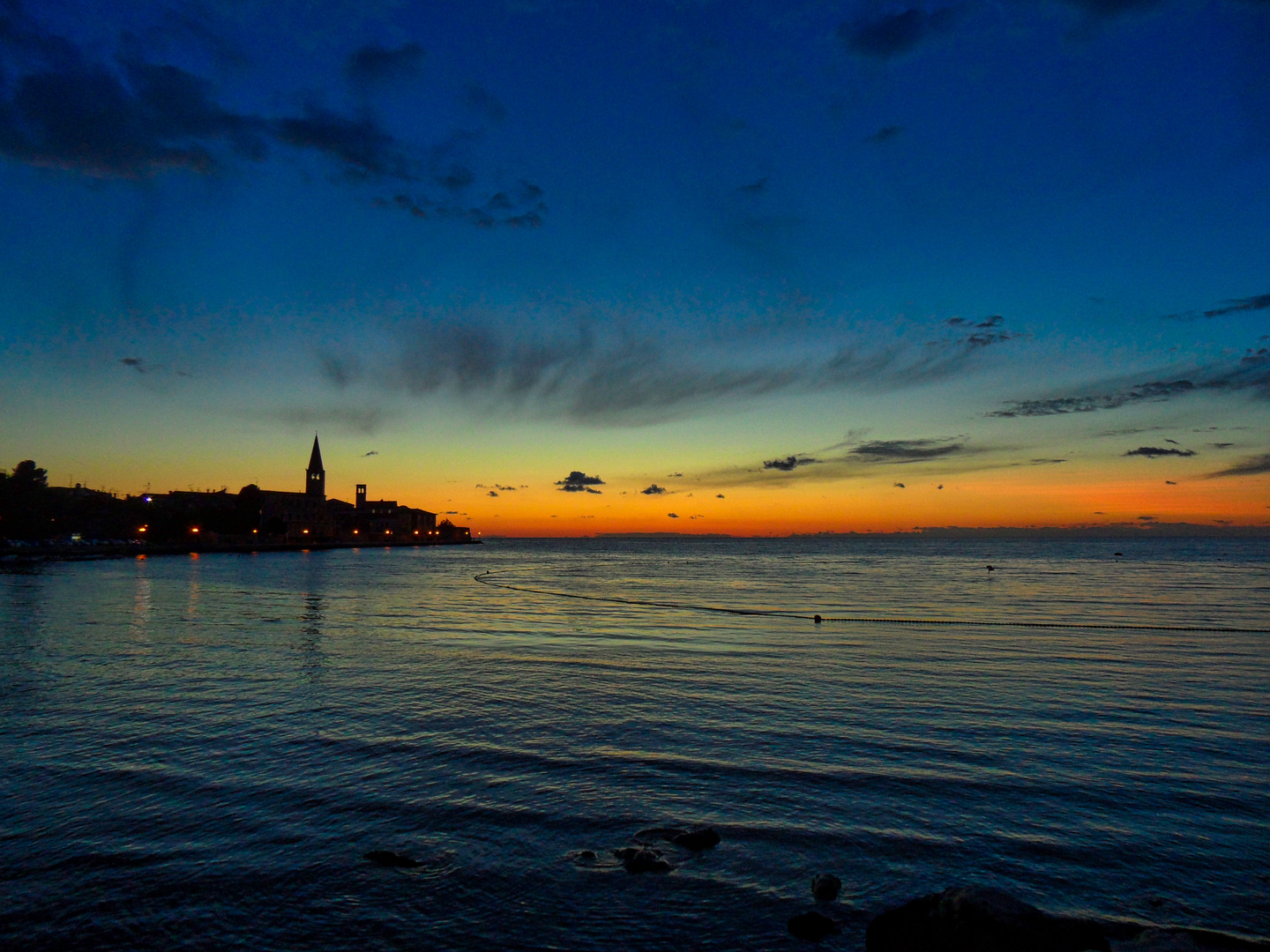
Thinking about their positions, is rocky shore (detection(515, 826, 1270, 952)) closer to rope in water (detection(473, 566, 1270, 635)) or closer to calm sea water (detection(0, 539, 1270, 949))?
calm sea water (detection(0, 539, 1270, 949))

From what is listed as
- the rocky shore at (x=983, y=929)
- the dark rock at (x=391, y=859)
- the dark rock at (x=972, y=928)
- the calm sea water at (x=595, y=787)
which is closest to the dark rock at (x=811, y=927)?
the rocky shore at (x=983, y=929)

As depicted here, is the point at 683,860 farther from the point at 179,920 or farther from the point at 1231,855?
the point at 1231,855

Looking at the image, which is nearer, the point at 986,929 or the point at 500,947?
the point at 986,929

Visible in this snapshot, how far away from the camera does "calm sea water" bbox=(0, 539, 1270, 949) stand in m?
7.90

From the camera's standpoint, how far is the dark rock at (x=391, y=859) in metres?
8.91

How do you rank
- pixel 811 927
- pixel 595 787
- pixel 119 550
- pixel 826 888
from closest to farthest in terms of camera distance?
pixel 811 927 → pixel 826 888 → pixel 595 787 → pixel 119 550

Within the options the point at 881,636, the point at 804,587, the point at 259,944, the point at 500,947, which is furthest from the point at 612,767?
the point at 804,587

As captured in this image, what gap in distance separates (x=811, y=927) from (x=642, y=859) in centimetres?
231

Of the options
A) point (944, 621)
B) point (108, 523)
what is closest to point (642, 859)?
point (944, 621)

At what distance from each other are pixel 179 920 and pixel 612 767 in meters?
6.85

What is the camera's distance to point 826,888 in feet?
26.9

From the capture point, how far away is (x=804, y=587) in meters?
68.0

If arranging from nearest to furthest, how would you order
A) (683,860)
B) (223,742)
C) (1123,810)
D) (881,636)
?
1. (683,860)
2. (1123,810)
3. (223,742)
4. (881,636)

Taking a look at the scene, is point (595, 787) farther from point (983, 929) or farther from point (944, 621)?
point (944, 621)
